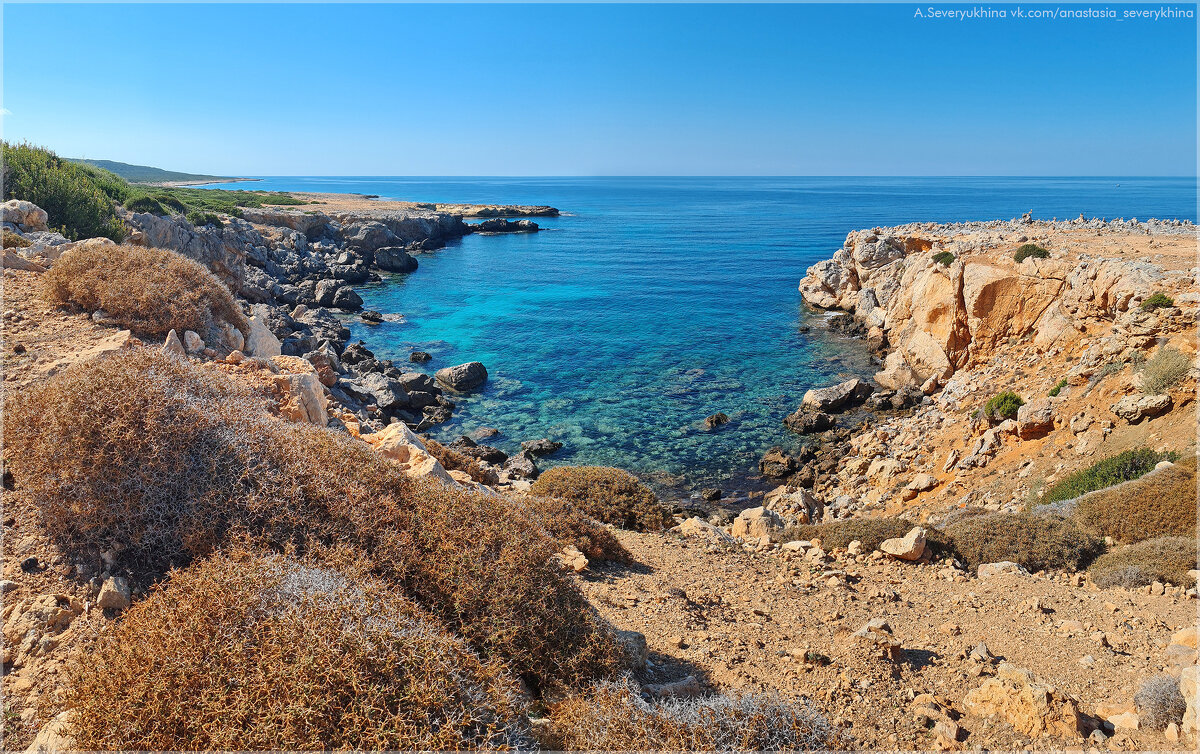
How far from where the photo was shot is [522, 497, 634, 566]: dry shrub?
9.10 meters

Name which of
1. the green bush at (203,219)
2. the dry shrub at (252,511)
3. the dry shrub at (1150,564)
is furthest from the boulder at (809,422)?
the green bush at (203,219)

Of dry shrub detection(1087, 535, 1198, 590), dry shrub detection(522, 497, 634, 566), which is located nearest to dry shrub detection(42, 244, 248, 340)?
dry shrub detection(522, 497, 634, 566)

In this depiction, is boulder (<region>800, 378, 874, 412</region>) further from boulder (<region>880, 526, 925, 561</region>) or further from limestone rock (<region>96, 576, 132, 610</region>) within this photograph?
limestone rock (<region>96, 576, 132, 610</region>)

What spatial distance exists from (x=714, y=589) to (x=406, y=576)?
4990 mm

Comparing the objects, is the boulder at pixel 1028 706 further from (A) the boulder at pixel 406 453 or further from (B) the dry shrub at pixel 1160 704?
(A) the boulder at pixel 406 453

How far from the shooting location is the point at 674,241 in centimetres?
7725

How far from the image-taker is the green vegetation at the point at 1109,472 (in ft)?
36.1

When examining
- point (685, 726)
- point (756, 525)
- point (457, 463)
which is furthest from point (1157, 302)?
point (685, 726)

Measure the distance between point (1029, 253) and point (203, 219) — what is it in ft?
173

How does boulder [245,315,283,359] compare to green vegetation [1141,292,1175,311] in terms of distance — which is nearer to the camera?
boulder [245,315,283,359]

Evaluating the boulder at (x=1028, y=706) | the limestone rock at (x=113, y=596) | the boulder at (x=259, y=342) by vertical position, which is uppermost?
the boulder at (x=259, y=342)

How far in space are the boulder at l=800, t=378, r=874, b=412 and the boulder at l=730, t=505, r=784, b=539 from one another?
38.7 ft

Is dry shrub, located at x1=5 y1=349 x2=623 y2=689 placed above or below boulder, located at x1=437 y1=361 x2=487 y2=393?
above

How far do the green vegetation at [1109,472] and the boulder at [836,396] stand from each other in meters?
11.2
